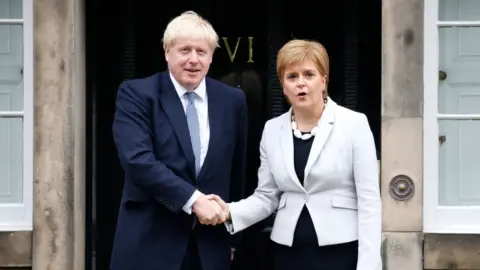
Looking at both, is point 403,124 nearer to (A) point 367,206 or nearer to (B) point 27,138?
(A) point 367,206

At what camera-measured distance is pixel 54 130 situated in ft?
20.0

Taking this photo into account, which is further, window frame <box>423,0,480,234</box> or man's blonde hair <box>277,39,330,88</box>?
window frame <box>423,0,480,234</box>

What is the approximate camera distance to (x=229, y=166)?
4.79 metres

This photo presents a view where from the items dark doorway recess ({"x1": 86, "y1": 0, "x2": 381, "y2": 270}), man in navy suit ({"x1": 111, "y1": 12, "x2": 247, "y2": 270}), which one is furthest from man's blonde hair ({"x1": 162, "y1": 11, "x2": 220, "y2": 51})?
dark doorway recess ({"x1": 86, "y1": 0, "x2": 381, "y2": 270})

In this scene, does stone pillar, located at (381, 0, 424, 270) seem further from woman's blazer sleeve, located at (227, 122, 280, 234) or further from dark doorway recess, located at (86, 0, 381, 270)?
woman's blazer sleeve, located at (227, 122, 280, 234)

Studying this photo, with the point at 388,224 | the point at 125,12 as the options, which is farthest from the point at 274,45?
the point at 388,224

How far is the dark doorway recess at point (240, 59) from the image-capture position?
662 centimetres

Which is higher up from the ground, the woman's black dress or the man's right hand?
the man's right hand

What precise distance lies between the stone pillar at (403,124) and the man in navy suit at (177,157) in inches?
58.2

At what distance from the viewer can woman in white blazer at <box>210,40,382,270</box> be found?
446cm

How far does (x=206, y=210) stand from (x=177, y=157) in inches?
11.1

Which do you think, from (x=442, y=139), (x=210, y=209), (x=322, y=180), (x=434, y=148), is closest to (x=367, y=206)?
(x=322, y=180)

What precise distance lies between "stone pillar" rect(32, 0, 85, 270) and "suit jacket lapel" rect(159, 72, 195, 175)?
1.53m

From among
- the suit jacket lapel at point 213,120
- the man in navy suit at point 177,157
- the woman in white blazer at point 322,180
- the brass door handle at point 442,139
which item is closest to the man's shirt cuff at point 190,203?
the man in navy suit at point 177,157
